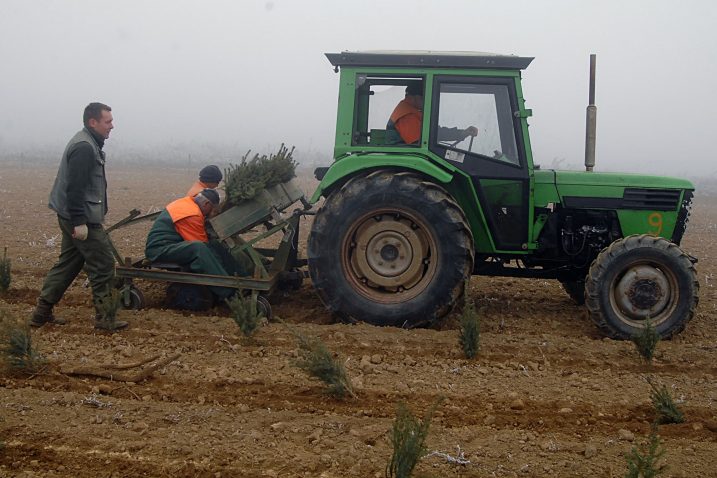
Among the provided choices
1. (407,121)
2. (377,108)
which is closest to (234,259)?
(377,108)

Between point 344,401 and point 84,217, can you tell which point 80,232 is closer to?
point 84,217

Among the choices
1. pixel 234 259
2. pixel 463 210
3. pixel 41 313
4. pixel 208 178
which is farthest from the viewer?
pixel 208 178

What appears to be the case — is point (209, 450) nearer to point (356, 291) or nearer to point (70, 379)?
point (70, 379)

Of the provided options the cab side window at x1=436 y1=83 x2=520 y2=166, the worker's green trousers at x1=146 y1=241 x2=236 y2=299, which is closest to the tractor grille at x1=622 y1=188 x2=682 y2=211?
the cab side window at x1=436 y1=83 x2=520 y2=166

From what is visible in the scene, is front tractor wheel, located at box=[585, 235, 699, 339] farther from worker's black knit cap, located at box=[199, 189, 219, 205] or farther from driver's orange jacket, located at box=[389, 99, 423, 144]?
worker's black knit cap, located at box=[199, 189, 219, 205]

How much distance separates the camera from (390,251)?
263 inches

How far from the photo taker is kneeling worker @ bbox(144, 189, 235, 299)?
6.90m

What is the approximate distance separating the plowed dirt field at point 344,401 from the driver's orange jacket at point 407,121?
1.86 meters

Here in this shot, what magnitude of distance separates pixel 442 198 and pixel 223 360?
2.33 metres

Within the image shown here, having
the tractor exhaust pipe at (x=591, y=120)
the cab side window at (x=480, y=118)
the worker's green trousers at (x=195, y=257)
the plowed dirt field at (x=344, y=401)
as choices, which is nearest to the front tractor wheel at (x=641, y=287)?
the plowed dirt field at (x=344, y=401)

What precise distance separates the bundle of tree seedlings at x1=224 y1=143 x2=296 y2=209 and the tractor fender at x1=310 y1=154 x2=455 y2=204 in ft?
2.54

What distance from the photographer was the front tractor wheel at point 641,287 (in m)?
6.41

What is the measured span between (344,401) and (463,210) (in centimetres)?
264

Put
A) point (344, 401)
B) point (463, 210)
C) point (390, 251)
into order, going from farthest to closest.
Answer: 1. point (463, 210)
2. point (390, 251)
3. point (344, 401)
